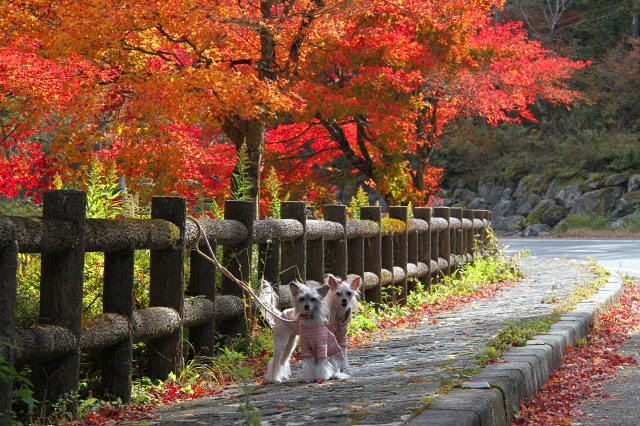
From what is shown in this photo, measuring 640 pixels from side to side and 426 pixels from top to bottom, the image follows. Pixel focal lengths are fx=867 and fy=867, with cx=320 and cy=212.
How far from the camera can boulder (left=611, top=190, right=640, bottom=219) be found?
33.1 metres

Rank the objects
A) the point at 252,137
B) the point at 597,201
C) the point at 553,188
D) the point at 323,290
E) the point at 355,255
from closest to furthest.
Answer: the point at 323,290 → the point at 355,255 → the point at 252,137 → the point at 597,201 → the point at 553,188

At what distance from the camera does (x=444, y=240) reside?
609 inches

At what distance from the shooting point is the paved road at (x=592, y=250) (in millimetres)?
20031

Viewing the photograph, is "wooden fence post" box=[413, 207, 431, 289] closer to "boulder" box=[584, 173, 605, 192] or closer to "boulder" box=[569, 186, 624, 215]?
"boulder" box=[569, 186, 624, 215]

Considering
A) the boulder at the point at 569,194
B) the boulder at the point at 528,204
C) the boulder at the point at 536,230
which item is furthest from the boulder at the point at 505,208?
the boulder at the point at 536,230

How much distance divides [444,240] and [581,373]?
8320 millimetres

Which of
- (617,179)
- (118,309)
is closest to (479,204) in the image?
(617,179)

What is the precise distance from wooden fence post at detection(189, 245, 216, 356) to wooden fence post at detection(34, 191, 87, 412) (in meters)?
2.07

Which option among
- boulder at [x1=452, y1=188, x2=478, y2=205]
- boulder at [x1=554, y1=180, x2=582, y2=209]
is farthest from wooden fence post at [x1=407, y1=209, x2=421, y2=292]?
boulder at [x1=452, y1=188, x2=478, y2=205]

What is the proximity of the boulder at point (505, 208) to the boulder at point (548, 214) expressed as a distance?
4.18 ft

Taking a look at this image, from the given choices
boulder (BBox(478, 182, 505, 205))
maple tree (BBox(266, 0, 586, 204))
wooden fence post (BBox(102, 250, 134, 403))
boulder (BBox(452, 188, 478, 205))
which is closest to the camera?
wooden fence post (BBox(102, 250, 134, 403))

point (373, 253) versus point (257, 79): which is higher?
point (257, 79)

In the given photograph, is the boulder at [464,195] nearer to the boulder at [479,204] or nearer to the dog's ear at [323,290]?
the boulder at [479,204]

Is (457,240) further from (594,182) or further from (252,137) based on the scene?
(594,182)
